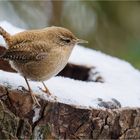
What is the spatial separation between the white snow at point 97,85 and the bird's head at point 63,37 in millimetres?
268

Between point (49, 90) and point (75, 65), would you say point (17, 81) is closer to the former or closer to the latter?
point (49, 90)

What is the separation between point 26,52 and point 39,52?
0.23 ft

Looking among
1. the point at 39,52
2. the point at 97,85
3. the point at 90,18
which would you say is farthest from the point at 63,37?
the point at 90,18

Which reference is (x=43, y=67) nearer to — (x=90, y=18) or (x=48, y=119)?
(x=48, y=119)

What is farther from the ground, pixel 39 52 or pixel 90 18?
pixel 90 18

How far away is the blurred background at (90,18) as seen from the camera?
255 inches

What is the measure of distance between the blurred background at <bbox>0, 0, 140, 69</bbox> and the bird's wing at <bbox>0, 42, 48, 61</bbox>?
2550 mm

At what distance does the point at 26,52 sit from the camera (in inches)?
151

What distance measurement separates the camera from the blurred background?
6.47m

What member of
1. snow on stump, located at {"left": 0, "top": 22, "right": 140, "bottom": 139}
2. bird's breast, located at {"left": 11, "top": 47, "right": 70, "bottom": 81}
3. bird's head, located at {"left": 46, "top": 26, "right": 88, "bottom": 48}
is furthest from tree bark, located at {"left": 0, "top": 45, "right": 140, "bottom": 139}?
bird's head, located at {"left": 46, "top": 26, "right": 88, "bottom": 48}

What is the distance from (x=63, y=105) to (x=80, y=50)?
1.45 m

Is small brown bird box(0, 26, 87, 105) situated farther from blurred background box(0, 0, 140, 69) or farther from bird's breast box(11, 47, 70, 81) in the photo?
blurred background box(0, 0, 140, 69)

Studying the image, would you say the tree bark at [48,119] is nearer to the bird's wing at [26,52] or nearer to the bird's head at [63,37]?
the bird's wing at [26,52]

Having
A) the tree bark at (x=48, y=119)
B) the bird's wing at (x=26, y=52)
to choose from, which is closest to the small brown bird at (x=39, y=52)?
the bird's wing at (x=26, y=52)
